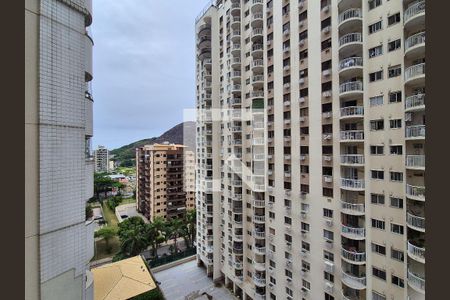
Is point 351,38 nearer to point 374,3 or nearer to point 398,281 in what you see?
point 374,3

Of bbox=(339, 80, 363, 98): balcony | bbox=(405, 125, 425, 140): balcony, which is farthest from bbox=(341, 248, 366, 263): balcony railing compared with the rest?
bbox=(339, 80, 363, 98): balcony

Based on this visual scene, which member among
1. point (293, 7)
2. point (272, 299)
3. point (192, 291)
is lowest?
point (192, 291)

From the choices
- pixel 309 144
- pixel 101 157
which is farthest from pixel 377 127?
pixel 101 157

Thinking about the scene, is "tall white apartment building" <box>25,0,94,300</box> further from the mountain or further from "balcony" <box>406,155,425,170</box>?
the mountain

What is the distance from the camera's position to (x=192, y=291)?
61.1 feet

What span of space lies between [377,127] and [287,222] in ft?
23.6

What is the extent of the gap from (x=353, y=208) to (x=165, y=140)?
126 feet

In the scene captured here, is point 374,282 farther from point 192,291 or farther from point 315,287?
point 192,291

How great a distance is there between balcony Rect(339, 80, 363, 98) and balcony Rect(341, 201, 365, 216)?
16.5 feet

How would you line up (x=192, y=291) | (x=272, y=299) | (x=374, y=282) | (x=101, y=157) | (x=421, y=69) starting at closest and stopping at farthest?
1. (x=421, y=69)
2. (x=374, y=282)
3. (x=272, y=299)
4. (x=192, y=291)
5. (x=101, y=157)

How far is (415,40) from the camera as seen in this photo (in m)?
8.16

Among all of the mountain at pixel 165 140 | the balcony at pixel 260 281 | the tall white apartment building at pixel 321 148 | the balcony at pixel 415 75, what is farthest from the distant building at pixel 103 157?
the balcony at pixel 415 75

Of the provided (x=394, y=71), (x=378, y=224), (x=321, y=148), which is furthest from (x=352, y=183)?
(x=394, y=71)

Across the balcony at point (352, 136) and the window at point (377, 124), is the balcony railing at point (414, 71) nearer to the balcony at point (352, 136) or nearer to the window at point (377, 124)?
the window at point (377, 124)
